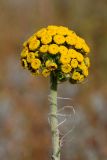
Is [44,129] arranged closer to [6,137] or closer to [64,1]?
[6,137]

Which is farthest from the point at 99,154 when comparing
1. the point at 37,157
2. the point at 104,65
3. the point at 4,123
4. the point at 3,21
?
the point at 3,21

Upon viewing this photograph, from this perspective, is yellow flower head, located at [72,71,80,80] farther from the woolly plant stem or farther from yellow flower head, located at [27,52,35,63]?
yellow flower head, located at [27,52,35,63]

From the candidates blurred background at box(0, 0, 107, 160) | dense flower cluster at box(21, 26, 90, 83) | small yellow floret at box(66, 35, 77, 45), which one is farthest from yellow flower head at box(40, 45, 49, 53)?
blurred background at box(0, 0, 107, 160)

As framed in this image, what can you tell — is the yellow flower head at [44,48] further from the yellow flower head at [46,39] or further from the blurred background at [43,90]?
the blurred background at [43,90]

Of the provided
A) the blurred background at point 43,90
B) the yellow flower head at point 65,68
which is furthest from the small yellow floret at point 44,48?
the blurred background at point 43,90

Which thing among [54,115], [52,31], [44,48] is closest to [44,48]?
[44,48]

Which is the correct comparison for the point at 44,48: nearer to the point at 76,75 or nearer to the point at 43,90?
the point at 76,75

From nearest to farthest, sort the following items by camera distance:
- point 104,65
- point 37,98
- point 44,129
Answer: point 44,129 < point 37,98 < point 104,65
